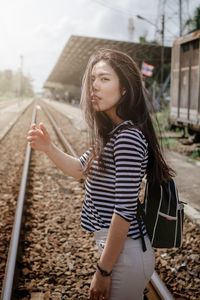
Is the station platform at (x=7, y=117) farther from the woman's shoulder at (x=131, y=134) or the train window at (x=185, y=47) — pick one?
the woman's shoulder at (x=131, y=134)

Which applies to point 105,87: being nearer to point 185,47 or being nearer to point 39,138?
point 39,138

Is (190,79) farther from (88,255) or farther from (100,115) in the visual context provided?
(100,115)

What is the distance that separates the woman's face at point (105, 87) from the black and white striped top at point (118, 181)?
0.14 metres

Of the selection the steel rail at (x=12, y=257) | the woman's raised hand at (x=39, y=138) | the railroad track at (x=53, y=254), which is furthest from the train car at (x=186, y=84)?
the woman's raised hand at (x=39, y=138)

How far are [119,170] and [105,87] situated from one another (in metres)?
0.44

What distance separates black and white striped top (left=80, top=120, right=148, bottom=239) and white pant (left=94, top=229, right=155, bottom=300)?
7 centimetres

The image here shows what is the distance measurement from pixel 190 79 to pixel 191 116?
141cm

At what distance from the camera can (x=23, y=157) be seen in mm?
11258

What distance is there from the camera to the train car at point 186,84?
13.0 m

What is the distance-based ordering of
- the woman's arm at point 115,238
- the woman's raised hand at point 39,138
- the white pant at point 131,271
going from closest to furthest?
the woman's arm at point 115,238
the white pant at point 131,271
the woman's raised hand at point 39,138

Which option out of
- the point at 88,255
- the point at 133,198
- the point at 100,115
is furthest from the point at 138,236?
the point at 88,255

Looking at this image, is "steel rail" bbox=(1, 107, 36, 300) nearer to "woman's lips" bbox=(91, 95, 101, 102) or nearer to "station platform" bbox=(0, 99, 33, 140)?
"woman's lips" bbox=(91, 95, 101, 102)

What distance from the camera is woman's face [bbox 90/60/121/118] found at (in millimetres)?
1871

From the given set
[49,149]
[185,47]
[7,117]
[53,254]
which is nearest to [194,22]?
[7,117]
